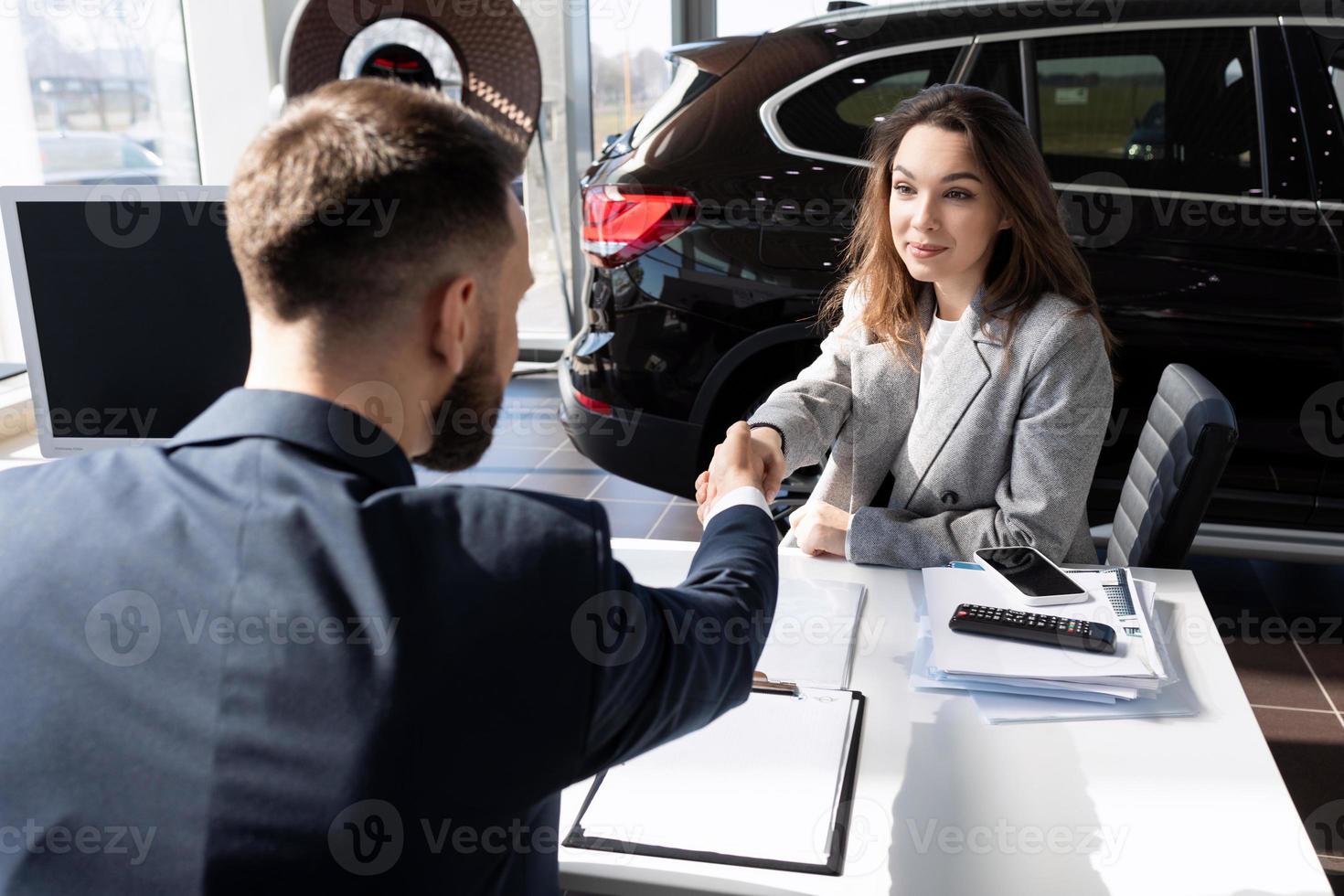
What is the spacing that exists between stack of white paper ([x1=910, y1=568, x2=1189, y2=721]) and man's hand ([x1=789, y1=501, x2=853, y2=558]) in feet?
0.90

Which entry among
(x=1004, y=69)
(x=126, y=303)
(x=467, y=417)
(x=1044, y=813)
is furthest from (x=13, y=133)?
(x=1044, y=813)

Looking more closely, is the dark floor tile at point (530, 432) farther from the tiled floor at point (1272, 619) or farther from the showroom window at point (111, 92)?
the showroom window at point (111, 92)

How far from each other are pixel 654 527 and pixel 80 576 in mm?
2869

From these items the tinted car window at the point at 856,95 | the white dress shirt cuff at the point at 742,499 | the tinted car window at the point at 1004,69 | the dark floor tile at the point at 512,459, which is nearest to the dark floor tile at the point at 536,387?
the dark floor tile at the point at 512,459

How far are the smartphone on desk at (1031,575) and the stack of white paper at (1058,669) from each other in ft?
0.03

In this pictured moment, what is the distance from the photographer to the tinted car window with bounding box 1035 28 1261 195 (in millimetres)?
2670

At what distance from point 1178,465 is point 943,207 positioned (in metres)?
0.52

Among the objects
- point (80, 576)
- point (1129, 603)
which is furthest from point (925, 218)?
point (80, 576)

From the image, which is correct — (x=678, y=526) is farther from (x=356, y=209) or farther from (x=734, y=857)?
(x=356, y=209)

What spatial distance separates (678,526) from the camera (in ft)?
11.8

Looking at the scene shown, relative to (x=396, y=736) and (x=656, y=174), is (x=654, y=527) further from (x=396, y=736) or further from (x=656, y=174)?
(x=396, y=736)

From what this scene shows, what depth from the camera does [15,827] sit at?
755 millimetres

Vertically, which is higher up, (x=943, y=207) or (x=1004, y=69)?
(x=1004, y=69)

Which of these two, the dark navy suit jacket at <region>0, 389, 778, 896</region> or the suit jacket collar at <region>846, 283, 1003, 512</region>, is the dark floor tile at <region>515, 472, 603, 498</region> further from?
the dark navy suit jacket at <region>0, 389, 778, 896</region>
